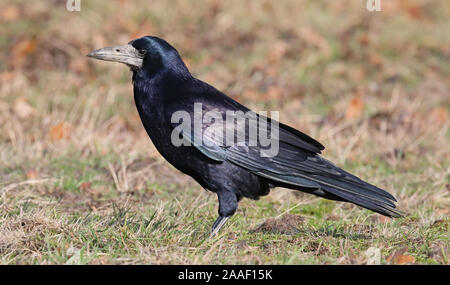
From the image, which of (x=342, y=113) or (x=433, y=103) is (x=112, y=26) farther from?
(x=433, y=103)

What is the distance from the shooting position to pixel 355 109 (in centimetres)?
729

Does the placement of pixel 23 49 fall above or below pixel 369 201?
above

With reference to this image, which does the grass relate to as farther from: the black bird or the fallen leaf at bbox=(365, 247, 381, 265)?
the black bird

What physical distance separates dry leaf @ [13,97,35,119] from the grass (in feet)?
0.05

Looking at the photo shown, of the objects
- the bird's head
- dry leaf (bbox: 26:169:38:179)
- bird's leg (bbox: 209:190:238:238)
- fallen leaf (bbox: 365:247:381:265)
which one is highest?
the bird's head

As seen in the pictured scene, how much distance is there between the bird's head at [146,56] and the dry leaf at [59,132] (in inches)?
78.3

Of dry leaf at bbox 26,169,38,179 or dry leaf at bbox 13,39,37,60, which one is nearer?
dry leaf at bbox 26,169,38,179

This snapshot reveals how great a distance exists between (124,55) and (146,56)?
127 mm

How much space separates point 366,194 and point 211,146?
0.85 meters

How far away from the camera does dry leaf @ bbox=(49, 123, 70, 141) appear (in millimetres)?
6224

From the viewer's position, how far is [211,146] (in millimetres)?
4008

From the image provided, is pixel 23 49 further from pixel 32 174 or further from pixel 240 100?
pixel 32 174

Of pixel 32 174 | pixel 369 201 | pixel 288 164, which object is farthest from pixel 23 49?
pixel 369 201

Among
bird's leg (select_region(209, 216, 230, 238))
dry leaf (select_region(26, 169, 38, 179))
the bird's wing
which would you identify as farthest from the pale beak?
dry leaf (select_region(26, 169, 38, 179))
